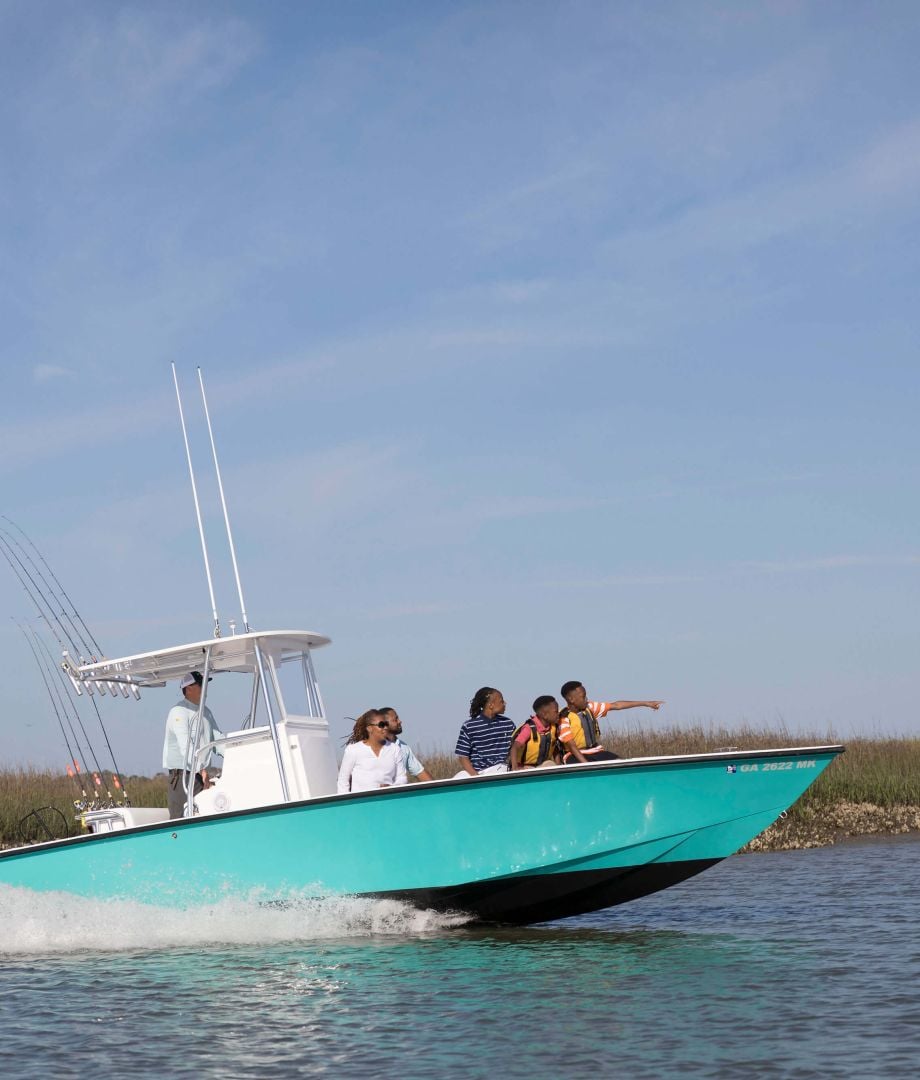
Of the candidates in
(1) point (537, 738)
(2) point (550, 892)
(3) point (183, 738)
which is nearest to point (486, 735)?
(1) point (537, 738)

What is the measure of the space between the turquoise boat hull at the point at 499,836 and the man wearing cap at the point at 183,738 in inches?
27.9

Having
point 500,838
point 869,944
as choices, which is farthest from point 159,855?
point 869,944

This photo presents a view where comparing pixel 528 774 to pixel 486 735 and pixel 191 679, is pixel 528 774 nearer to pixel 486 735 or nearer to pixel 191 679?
pixel 486 735

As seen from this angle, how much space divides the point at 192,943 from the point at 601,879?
324 centimetres

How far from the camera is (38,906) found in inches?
422

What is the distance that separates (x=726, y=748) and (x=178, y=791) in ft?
34.4

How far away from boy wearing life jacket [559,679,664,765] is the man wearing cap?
2805 millimetres

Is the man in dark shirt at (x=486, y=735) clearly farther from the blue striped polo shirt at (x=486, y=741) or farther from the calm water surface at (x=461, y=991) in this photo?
the calm water surface at (x=461, y=991)

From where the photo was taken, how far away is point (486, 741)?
10656 millimetres

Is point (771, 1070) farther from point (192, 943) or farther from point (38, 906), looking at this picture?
point (38, 906)

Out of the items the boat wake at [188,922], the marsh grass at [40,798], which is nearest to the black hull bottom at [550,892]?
the boat wake at [188,922]

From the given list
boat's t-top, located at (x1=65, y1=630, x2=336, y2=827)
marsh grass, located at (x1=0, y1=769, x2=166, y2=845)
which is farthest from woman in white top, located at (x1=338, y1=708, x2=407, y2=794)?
marsh grass, located at (x1=0, y1=769, x2=166, y2=845)

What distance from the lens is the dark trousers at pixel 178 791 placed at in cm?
1078

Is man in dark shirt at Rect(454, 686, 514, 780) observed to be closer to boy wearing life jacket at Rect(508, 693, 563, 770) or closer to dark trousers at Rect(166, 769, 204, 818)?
boy wearing life jacket at Rect(508, 693, 563, 770)
